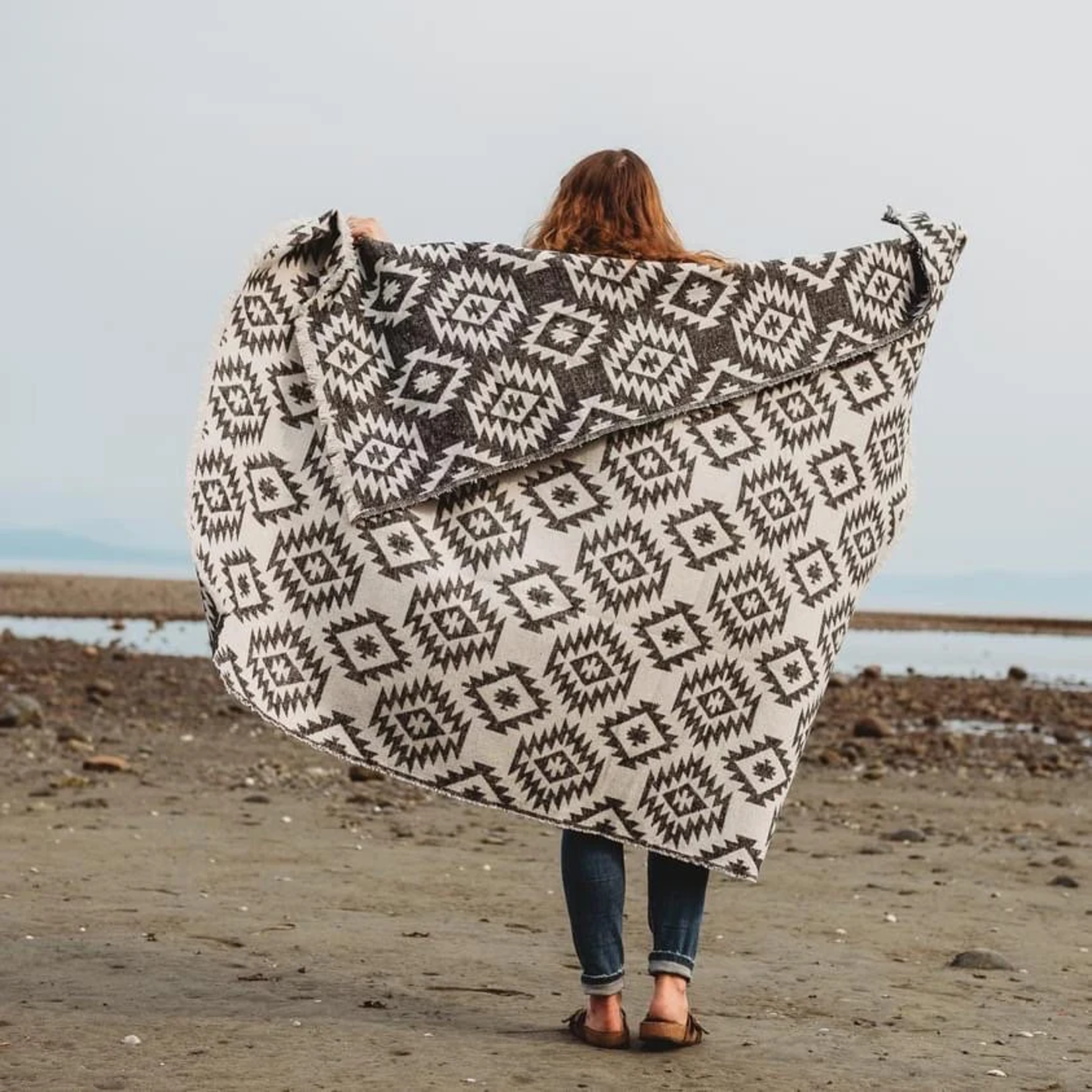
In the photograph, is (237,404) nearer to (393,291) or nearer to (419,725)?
(393,291)

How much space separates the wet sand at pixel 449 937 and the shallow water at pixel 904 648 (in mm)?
11026

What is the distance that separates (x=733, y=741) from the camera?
168 inches

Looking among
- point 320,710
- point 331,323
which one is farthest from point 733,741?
point 331,323

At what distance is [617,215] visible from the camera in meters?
4.39

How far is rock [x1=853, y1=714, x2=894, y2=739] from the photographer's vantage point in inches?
533

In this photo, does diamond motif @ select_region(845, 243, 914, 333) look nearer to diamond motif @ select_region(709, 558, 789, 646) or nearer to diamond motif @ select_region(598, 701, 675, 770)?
diamond motif @ select_region(709, 558, 789, 646)

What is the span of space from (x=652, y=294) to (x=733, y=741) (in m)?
1.16

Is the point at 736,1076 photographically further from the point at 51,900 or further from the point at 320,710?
the point at 51,900

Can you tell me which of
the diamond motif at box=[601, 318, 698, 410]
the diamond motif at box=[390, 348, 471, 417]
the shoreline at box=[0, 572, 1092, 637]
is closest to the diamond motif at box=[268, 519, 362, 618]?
the diamond motif at box=[390, 348, 471, 417]

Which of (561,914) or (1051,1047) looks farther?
(561,914)

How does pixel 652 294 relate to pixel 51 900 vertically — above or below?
above

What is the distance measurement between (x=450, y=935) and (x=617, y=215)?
8.51 ft

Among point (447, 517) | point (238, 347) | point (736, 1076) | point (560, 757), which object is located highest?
point (238, 347)

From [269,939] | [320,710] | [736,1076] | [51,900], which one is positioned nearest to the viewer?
[736,1076]
